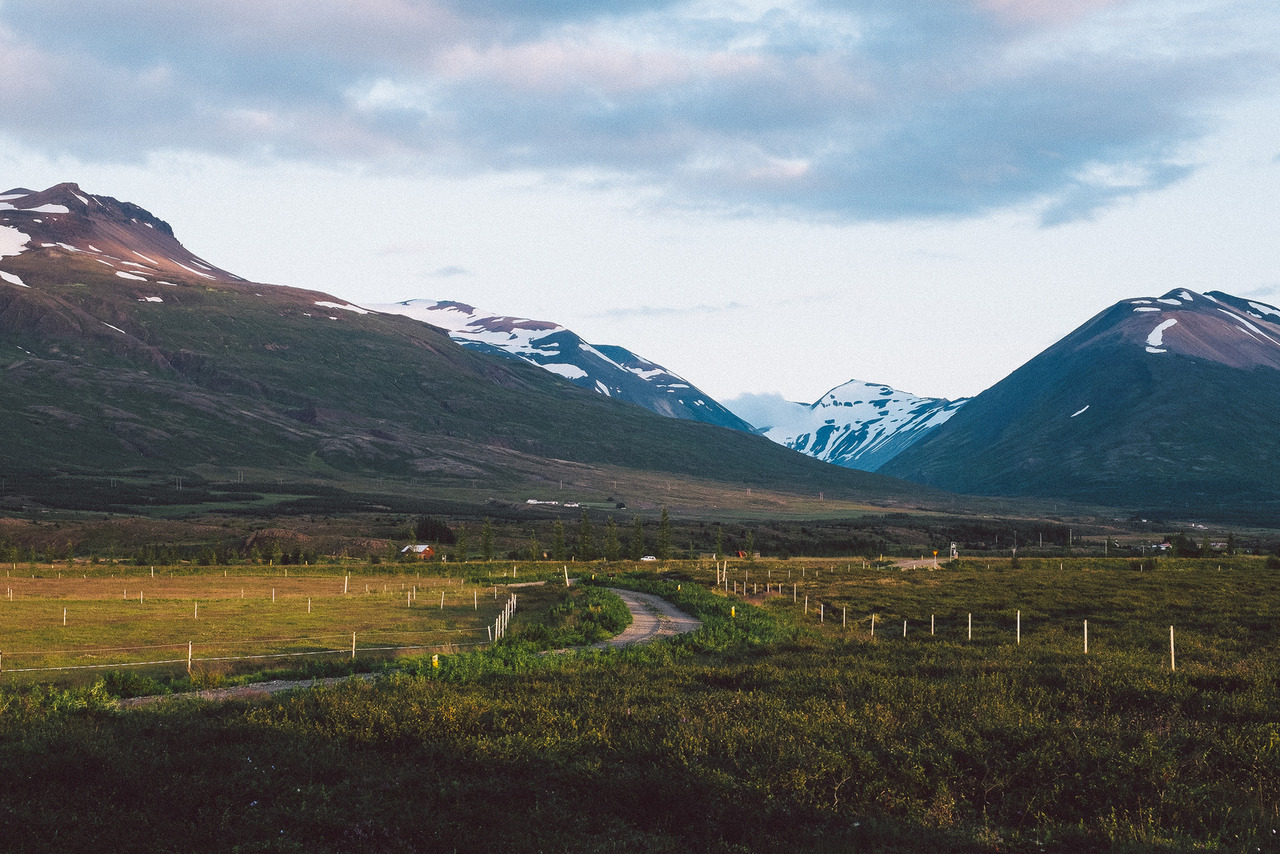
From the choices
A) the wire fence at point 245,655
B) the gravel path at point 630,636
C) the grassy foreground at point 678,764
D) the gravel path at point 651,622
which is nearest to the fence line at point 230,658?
the wire fence at point 245,655

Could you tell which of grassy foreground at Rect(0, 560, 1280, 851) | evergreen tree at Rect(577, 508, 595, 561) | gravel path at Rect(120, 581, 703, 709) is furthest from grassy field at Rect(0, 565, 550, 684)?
evergreen tree at Rect(577, 508, 595, 561)

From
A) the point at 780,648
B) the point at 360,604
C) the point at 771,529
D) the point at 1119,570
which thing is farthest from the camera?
the point at 771,529

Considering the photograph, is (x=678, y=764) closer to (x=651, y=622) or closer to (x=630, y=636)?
(x=630, y=636)

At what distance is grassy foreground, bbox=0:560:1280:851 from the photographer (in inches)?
474

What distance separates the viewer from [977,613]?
4534 cm

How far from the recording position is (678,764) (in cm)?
1377

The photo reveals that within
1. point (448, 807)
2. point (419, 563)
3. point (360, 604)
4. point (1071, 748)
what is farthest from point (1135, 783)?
Answer: point (419, 563)

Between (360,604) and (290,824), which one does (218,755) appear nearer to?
(290,824)

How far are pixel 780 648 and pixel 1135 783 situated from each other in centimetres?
1791

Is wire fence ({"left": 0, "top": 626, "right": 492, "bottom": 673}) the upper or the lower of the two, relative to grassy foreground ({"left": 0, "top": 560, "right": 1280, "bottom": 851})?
lower

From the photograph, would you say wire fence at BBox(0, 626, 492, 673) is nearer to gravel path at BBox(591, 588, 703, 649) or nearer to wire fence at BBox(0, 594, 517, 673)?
wire fence at BBox(0, 594, 517, 673)

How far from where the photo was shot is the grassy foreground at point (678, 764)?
12.0m

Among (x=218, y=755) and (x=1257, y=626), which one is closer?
(x=218, y=755)

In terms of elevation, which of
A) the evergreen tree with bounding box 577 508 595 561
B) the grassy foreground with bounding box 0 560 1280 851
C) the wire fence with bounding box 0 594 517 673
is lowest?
the evergreen tree with bounding box 577 508 595 561
